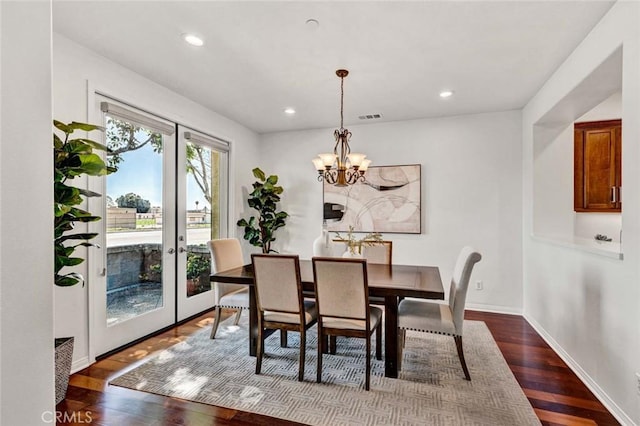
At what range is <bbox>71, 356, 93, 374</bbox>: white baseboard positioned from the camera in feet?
8.46

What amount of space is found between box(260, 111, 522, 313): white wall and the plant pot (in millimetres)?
3723

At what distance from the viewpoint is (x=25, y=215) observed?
79cm

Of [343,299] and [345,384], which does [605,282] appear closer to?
[343,299]

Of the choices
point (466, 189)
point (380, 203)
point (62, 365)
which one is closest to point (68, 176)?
point (62, 365)

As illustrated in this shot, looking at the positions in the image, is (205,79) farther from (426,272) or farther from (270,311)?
(426,272)

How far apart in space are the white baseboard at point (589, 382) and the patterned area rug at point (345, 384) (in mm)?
495

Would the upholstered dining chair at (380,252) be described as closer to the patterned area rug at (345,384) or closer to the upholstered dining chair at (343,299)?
the patterned area rug at (345,384)

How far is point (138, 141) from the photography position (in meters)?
3.27

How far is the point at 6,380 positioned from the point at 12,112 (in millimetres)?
633

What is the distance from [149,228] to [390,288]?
2579mm

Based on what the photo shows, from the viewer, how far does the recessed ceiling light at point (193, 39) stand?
246cm

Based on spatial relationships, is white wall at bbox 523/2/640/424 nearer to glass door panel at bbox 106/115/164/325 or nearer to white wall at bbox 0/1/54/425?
white wall at bbox 0/1/54/425

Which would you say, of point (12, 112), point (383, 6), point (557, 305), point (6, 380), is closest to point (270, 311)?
point (6, 380)

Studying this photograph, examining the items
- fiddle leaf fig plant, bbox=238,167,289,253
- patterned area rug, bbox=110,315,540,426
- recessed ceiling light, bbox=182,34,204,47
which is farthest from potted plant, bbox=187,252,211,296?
recessed ceiling light, bbox=182,34,204,47
